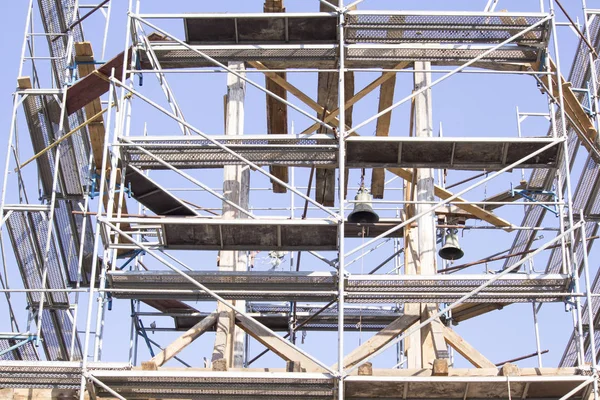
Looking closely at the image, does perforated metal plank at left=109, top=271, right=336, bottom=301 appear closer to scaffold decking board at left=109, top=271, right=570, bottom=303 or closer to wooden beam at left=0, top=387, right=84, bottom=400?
scaffold decking board at left=109, top=271, right=570, bottom=303

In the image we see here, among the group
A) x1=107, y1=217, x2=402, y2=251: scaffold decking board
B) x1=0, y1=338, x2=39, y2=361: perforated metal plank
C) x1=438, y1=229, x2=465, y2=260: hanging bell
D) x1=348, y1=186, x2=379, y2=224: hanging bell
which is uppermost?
x1=438, y1=229, x2=465, y2=260: hanging bell

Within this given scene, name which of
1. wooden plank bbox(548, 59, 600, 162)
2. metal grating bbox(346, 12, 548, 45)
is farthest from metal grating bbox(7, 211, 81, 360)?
wooden plank bbox(548, 59, 600, 162)

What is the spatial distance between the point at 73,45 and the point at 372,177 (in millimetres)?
5876

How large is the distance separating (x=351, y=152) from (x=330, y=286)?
6.63 ft

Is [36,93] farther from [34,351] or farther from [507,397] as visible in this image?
[507,397]

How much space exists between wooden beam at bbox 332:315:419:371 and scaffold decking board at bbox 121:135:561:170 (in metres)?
2.20

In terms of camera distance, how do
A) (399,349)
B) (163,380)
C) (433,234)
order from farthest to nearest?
(399,349) → (433,234) → (163,380)

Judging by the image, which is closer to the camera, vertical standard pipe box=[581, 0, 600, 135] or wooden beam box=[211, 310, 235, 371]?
wooden beam box=[211, 310, 235, 371]

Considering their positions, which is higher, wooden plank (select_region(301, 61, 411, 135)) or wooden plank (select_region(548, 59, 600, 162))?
wooden plank (select_region(548, 59, 600, 162))

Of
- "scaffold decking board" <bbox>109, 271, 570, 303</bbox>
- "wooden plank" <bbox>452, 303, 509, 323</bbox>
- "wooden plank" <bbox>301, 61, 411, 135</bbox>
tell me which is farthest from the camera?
"wooden plank" <bbox>452, 303, 509, 323</bbox>

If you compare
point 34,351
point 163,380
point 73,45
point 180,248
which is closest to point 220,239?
point 180,248

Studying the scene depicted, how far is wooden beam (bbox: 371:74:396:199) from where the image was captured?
21719 millimetres

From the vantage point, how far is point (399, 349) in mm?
24641

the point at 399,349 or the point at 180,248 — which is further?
the point at 399,349
